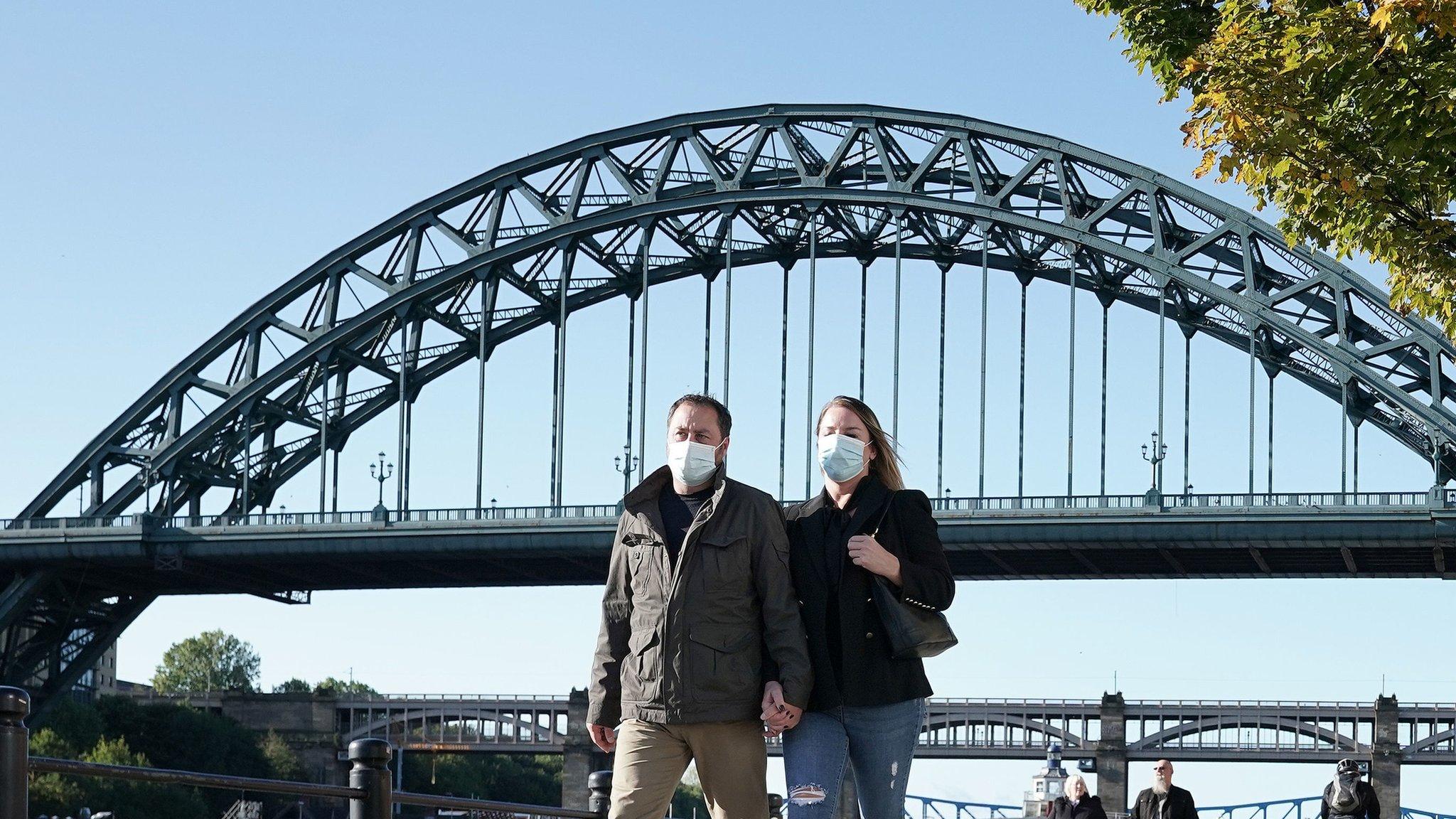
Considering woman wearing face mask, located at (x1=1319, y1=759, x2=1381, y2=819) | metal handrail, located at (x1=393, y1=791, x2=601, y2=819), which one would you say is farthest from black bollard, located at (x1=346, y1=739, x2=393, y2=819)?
woman wearing face mask, located at (x1=1319, y1=759, x2=1381, y2=819)

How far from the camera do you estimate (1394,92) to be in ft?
38.3

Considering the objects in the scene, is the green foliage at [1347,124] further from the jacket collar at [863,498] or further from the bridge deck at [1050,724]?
the bridge deck at [1050,724]

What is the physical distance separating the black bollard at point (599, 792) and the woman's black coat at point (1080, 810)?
346 inches

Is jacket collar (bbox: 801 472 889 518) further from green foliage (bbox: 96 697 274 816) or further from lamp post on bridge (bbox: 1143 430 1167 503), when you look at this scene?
green foliage (bbox: 96 697 274 816)

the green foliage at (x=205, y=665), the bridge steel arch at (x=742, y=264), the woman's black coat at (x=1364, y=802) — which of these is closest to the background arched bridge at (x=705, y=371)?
the bridge steel arch at (x=742, y=264)

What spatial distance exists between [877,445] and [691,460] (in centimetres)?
75

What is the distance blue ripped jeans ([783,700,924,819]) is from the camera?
7.73m

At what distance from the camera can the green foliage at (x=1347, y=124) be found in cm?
1163

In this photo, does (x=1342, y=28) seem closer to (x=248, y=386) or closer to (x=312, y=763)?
(x=248, y=386)

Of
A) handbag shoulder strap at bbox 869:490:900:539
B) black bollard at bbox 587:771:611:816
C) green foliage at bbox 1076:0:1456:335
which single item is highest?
green foliage at bbox 1076:0:1456:335

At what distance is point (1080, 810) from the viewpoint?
1933 centimetres

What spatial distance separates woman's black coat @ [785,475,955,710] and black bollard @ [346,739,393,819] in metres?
1.82

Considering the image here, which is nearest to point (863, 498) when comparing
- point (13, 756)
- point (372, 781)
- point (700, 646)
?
point (700, 646)

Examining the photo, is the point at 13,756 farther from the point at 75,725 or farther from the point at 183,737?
the point at 183,737
